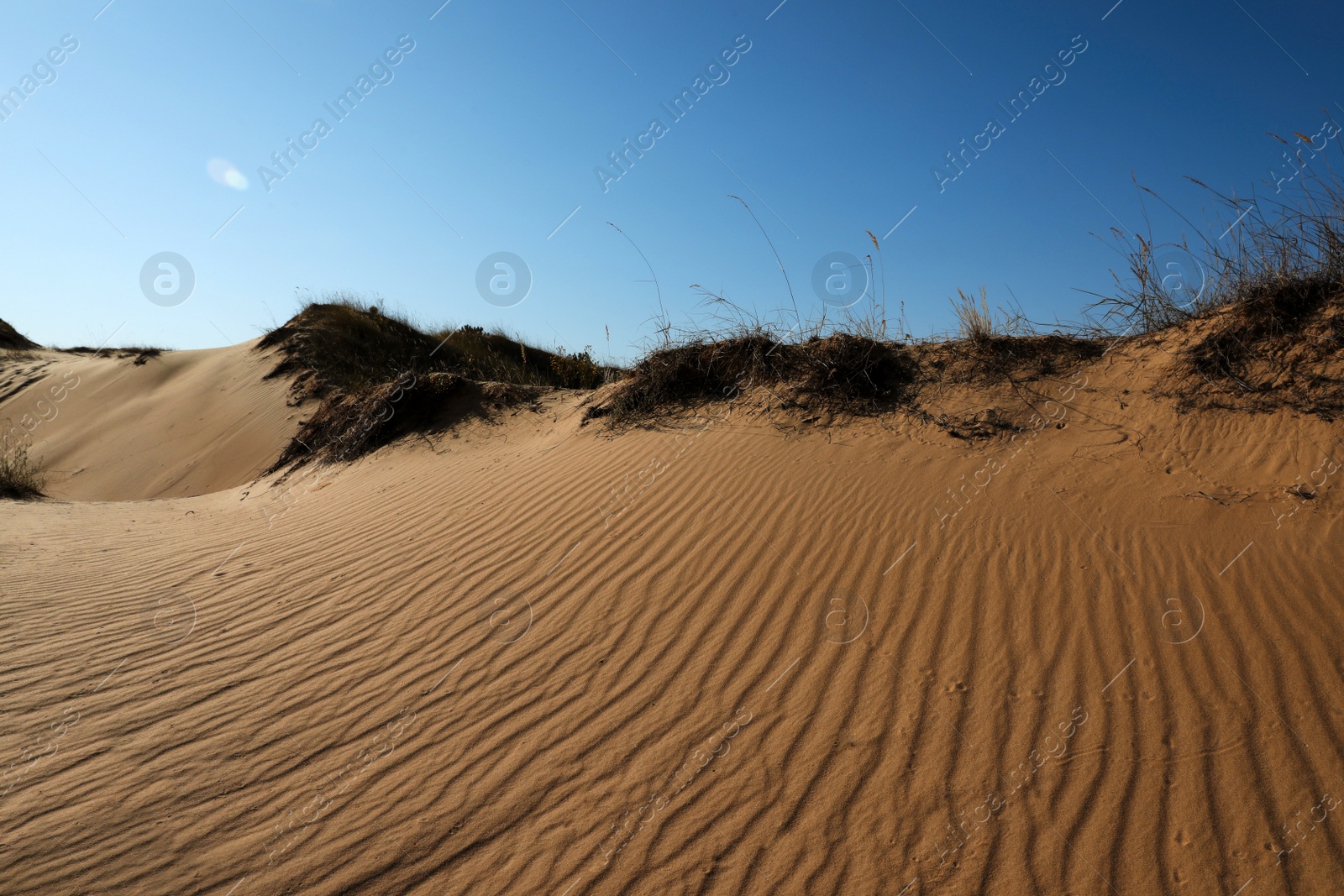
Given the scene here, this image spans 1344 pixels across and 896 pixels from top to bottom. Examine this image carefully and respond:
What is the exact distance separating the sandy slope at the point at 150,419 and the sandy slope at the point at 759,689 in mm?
8380

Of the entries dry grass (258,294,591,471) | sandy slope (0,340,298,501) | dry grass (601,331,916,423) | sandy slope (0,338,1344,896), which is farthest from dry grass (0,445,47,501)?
dry grass (601,331,916,423)

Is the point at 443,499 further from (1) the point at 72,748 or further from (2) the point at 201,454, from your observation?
(2) the point at 201,454

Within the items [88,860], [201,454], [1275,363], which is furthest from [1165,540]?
[201,454]

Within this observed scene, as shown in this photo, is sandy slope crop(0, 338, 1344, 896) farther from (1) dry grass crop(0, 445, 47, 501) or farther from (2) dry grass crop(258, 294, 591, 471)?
(1) dry grass crop(0, 445, 47, 501)

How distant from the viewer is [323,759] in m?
3.38

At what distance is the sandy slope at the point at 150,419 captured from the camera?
13375 millimetres

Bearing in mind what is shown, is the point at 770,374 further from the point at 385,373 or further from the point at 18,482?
the point at 18,482

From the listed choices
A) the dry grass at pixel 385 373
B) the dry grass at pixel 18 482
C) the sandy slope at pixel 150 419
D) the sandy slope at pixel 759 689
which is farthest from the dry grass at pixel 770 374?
the dry grass at pixel 18 482

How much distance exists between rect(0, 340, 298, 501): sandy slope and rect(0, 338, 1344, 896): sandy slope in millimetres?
8380

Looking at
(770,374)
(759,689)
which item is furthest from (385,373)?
(759,689)

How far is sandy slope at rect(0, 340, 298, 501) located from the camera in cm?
1338

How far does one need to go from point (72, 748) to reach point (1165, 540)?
6212mm

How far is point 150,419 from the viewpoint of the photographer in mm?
15766

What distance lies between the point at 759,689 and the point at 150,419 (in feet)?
58.1
